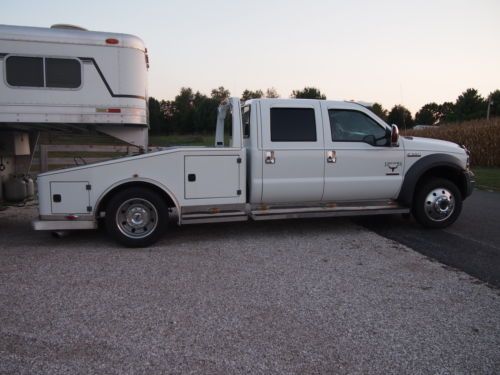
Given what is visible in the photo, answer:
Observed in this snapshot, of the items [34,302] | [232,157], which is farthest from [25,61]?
[34,302]

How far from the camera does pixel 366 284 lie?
15.3 ft

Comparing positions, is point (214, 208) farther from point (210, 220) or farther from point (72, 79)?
point (72, 79)

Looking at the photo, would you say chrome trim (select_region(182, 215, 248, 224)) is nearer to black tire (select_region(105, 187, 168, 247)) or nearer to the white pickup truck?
the white pickup truck

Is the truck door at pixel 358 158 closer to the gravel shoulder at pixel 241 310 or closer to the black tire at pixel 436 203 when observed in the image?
the black tire at pixel 436 203

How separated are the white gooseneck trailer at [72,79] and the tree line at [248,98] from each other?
1.81 metres

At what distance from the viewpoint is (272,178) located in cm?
648

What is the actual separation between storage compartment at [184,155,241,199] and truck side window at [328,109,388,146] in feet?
5.70

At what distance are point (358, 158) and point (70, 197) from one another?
14.3ft

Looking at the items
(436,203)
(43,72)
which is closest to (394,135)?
(436,203)

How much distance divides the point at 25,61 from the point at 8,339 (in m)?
4.25

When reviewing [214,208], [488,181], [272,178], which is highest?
[272,178]

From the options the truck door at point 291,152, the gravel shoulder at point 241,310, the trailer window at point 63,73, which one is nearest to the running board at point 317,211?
the truck door at point 291,152

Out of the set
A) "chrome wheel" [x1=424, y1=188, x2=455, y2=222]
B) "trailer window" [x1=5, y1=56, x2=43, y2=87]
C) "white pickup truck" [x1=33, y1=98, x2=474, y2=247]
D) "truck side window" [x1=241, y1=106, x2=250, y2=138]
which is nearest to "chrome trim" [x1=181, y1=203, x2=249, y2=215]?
"white pickup truck" [x1=33, y1=98, x2=474, y2=247]

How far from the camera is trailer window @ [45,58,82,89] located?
616 centimetres
